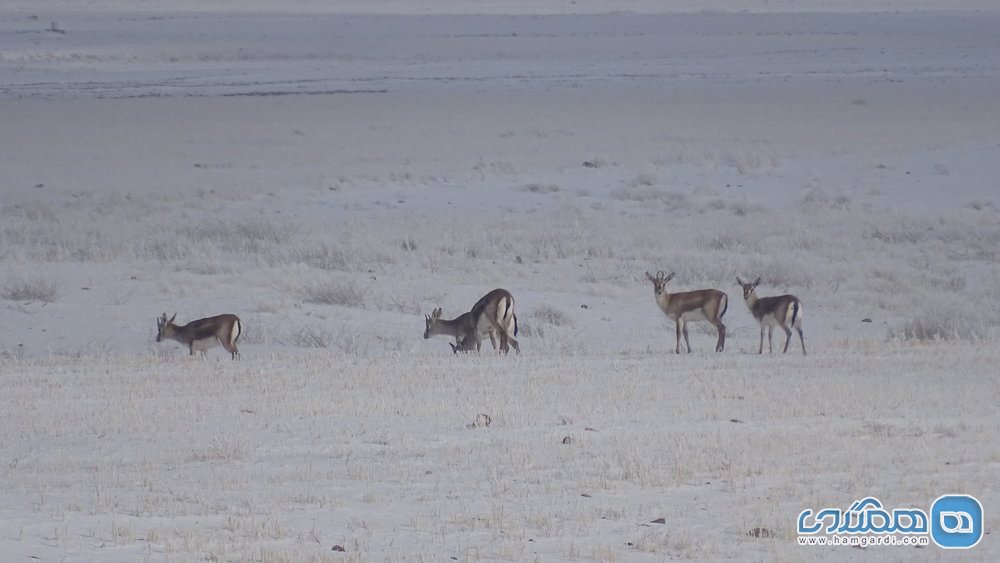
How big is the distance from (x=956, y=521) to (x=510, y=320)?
7.67 m

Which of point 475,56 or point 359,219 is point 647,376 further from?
point 475,56

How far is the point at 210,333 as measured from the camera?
14219 mm

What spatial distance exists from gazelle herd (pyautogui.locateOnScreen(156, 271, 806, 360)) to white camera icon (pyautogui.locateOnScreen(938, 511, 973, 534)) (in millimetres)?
6325

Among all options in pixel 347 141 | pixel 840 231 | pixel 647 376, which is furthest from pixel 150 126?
pixel 647 376

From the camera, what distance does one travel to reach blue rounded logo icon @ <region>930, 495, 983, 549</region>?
7.19 meters

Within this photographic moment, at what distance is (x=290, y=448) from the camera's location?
9688mm

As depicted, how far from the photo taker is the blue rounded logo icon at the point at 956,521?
23.6 feet

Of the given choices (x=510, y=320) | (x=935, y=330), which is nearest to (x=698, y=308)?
(x=510, y=320)

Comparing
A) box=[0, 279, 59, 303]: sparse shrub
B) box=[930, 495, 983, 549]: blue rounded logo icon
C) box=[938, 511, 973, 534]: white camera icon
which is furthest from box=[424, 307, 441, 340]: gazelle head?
box=[938, 511, 973, 534]: white camera icon

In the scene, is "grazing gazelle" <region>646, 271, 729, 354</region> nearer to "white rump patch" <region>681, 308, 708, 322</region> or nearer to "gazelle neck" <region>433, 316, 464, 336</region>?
"white rump patch" <region>681, 308, 708, 322</region>

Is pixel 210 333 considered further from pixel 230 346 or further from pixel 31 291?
pixel 31 291

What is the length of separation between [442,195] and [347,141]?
1093cm

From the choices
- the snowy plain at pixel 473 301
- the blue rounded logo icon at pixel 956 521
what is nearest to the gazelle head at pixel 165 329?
the snowy plain at pixel 473 301

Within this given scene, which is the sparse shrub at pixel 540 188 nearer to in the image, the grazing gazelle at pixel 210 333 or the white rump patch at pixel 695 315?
the white rump patch at pixel 695 315
